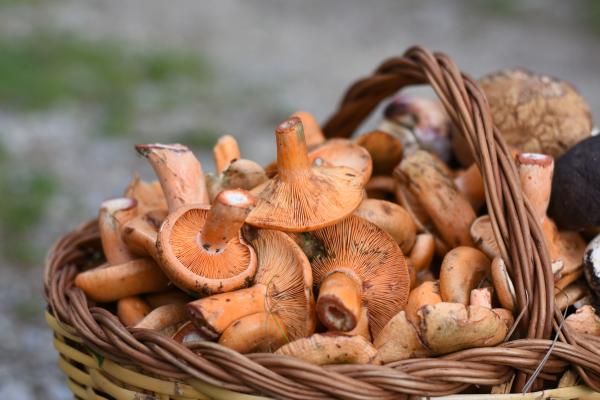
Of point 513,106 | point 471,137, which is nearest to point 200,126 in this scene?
point 513,106

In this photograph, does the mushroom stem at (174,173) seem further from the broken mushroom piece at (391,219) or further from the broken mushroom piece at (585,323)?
the broken mushroom piece at (585,323)

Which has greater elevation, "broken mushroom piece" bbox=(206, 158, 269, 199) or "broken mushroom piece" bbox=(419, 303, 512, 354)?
"broken mushroom piece" bbox=(206, 158, 269, 199)

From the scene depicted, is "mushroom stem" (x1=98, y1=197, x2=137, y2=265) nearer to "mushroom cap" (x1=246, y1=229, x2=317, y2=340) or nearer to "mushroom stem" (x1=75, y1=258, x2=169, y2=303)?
"mushroom stem" (x1=75, y1=258, x2=169, y2=303)

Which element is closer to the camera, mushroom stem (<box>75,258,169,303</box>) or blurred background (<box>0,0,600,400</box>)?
mushroom stem (<box>75,258,169,303</box>)

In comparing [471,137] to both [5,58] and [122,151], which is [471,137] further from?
[5,58]

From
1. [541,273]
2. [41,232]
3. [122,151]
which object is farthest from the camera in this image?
[122,151]

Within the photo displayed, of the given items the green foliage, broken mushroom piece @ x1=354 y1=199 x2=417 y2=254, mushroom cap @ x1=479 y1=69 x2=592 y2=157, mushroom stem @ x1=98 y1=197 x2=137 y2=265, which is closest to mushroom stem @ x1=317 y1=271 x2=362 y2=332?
broken mushroom piece @ x1=354 y1=199 x2=417 y2=254

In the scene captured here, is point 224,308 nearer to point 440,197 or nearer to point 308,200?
point 308,200
